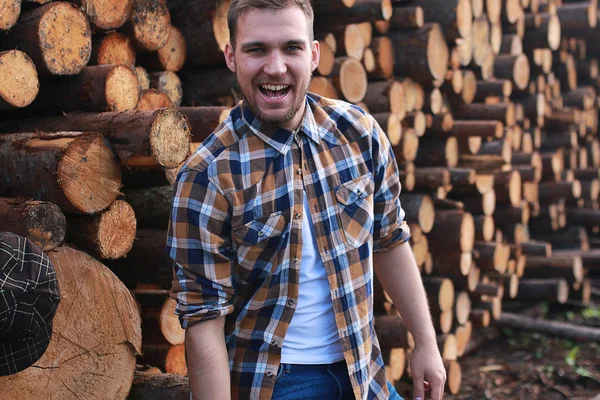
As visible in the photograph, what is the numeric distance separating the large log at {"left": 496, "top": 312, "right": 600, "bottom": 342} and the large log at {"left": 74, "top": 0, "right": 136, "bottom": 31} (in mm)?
4116

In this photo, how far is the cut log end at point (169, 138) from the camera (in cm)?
261

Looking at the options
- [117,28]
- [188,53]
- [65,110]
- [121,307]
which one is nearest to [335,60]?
[188,53]

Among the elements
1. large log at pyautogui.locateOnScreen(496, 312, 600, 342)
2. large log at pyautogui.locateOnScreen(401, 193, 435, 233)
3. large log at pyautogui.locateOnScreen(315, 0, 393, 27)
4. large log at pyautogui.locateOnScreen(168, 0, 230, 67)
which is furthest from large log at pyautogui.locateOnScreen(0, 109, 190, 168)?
large log at pyautogui.locateOnScreen(496, 312, 600, 342)

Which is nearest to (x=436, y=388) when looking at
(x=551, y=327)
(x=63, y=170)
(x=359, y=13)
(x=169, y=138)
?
(x=169, y=138)

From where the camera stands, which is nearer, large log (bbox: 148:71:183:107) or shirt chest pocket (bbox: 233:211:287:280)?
shirt chest pocket (bbox: 233:211:287:280)

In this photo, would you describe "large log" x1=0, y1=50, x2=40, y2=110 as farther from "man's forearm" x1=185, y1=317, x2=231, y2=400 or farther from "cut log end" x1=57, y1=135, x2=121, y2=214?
"man's forearm" x1=185, y1=317, x2=231, y2=400

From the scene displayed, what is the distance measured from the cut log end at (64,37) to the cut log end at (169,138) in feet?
1.88

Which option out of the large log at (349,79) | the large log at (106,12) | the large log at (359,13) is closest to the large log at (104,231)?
the large log at (106,12)

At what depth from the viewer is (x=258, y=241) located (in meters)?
2.00

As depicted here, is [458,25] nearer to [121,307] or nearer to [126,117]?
[126,117]

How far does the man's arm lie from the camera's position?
2.24 meters

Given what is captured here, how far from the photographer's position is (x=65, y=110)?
10.1 ft

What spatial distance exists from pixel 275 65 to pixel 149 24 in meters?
1.57

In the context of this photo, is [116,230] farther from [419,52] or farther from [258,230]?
[419,52]
